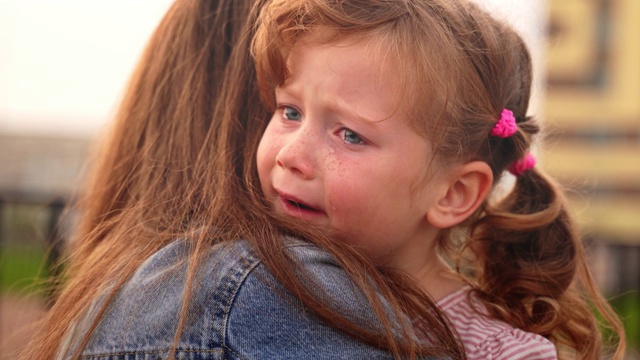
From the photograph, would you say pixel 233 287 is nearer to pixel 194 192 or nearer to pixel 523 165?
pixel 194 192

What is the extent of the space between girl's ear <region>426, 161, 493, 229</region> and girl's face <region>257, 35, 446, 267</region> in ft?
0.46

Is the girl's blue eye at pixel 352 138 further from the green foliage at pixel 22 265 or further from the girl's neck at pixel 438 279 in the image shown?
the green foliage at pixel 22 265

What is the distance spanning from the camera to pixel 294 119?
199 cm

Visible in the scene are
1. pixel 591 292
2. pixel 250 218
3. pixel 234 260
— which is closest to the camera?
pixel 234 260

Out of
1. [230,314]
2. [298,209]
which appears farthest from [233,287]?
[298,209]

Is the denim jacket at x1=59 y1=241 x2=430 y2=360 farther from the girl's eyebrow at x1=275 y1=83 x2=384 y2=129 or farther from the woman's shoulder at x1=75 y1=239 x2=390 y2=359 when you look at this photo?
the girl's eyebrow at x1=275 y1=83 x2=384 y2=129

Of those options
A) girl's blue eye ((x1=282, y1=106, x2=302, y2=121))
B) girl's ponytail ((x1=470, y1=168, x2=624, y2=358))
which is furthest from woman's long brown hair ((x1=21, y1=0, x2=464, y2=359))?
girl's ponytail ((x1=470, y1=168, x2=624, y2=358))

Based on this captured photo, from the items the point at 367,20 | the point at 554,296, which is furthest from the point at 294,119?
the point at 554,296

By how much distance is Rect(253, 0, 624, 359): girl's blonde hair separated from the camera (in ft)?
6.25

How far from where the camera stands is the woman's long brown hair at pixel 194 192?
1.70 metres

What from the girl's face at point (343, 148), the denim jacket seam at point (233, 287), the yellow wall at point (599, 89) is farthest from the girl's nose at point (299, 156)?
the yellow wall at point (599, 89)

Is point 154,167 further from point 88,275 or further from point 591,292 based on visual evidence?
point 591,292

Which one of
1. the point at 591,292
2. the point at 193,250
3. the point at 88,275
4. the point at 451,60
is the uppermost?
the point at 451,60

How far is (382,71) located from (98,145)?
1089mm
